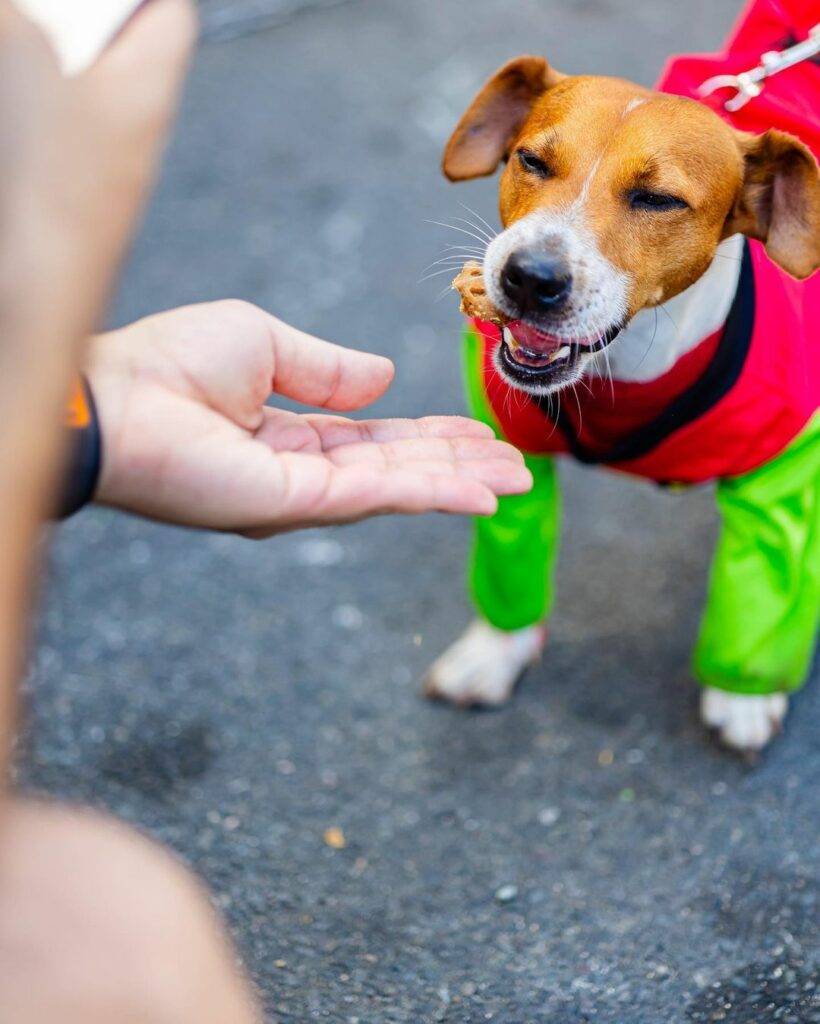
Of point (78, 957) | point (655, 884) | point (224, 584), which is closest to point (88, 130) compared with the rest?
point (78, 957)

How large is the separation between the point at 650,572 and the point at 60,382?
2212 millimetres

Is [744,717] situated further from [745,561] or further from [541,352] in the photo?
[541,352]

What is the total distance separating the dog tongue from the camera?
196 cm

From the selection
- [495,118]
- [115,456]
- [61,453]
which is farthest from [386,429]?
[61,453]

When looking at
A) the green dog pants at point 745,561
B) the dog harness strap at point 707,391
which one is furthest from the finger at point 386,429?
the green dog pants at point 745,561

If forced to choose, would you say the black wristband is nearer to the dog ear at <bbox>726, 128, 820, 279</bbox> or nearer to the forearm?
the forearm

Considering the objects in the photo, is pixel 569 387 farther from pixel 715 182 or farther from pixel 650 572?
pixel 650 572

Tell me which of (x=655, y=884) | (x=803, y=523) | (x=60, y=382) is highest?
(x=60, y=382)

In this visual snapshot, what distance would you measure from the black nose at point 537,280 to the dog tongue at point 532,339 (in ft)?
0.20

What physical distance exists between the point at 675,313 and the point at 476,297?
347mm

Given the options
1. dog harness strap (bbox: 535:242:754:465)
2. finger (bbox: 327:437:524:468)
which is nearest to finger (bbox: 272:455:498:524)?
finger (bbox: 327:437:524:468)

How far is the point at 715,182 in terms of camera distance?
78.1 inches

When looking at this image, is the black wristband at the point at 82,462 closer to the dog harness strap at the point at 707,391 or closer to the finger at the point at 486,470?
the finger at the point at 486,470

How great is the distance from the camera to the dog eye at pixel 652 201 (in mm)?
1944
